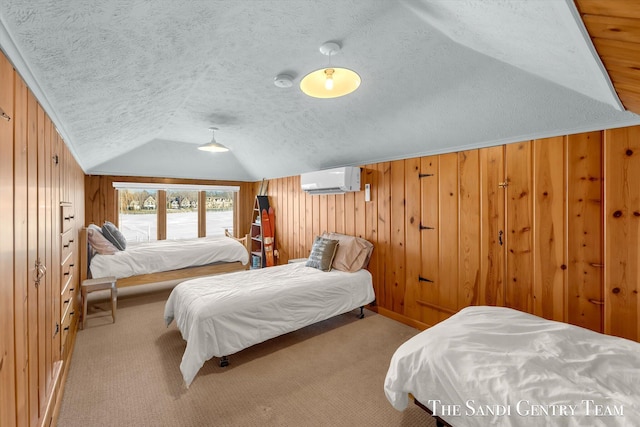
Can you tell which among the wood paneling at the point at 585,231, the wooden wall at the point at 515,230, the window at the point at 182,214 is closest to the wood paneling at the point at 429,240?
the wooden wall at the point at 515,230

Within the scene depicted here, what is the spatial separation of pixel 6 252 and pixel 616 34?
2.36 m

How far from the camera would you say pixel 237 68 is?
7.43 feet

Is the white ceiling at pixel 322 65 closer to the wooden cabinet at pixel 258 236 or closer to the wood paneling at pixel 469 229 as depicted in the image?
the wood paneling at pixel 469 229

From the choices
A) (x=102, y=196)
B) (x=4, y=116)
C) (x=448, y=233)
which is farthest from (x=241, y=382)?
(x=102, y=196)

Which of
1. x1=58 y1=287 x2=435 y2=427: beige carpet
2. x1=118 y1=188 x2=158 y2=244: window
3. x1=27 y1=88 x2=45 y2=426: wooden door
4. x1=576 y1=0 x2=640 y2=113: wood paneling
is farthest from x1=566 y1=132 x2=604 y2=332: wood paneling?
x1=118 y1=188 x2=158 y2=244: window

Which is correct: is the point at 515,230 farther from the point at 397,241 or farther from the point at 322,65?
the point at 322,65

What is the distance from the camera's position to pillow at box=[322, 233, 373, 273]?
3463 mm

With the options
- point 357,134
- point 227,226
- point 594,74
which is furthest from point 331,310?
point 227,226

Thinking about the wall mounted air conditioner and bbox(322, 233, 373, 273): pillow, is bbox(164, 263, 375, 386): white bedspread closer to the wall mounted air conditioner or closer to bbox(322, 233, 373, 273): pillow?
bbox(322, 233, 373, 273): pillow

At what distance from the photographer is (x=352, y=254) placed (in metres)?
3.52

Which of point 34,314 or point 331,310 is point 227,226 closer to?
point 331,310

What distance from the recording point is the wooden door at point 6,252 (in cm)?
98

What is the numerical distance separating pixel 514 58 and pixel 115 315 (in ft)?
15.1

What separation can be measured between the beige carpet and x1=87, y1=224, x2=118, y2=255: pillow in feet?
3.36
